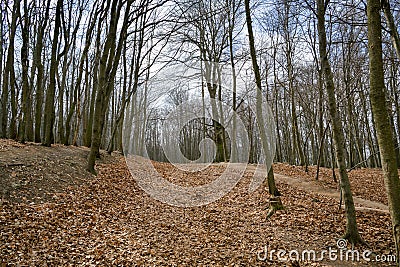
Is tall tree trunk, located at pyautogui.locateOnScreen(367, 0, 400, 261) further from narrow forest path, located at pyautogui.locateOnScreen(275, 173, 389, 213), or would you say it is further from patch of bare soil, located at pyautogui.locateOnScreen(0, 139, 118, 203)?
patch of bare soil, located at pyautogui.locateOnScreen(0, 139, 118, 203)

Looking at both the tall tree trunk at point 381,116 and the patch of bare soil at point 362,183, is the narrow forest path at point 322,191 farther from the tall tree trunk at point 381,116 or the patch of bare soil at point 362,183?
the tall tree trunk at point 381,116

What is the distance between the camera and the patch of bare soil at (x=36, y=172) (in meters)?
7.38

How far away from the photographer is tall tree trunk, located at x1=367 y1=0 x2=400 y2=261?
4.39m

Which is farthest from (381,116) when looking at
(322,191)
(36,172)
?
(36,172)

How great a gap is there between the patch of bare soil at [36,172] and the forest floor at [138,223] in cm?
2

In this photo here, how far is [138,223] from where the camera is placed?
7.50 meters

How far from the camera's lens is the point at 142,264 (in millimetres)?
5246

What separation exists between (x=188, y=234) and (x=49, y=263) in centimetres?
311

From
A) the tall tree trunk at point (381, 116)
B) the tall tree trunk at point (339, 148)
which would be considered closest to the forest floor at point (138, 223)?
the tall tree trunk at point (339, 148)
